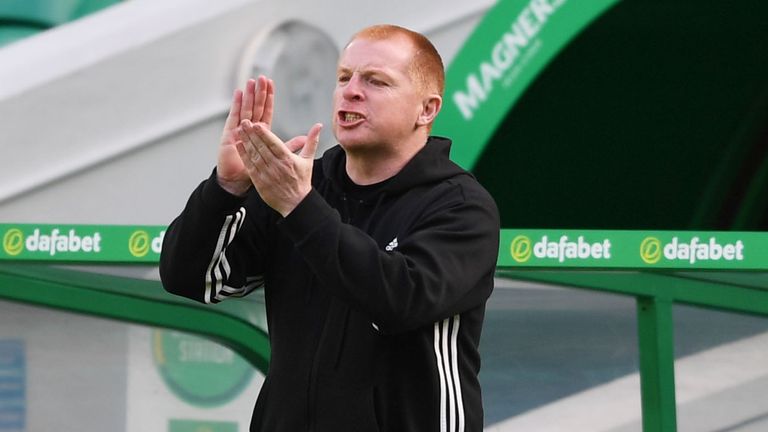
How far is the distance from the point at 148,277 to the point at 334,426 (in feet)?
3.96

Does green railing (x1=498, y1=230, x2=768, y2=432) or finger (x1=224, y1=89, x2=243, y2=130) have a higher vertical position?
green railing (x1=498, y1=230, x2=768, y2=432)

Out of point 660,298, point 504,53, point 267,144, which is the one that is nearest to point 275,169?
point 267,144

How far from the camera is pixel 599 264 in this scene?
9.02 ft

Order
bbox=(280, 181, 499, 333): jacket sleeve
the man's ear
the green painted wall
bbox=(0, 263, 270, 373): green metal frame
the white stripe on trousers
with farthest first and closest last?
the green painted wall
bbox=(0, 263, 270, 373): green metal frame
the man's ear
the white stripe on trousers
bbox=(280, 181, 499, 333): jacket sleeve

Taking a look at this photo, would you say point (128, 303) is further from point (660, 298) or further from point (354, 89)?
point (354, 89)

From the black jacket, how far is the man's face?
60 mm

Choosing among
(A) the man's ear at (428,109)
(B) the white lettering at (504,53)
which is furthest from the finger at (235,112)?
(B) the white lettering at (504,53)

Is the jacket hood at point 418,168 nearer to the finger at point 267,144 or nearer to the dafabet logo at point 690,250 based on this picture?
the finger at point 267,144

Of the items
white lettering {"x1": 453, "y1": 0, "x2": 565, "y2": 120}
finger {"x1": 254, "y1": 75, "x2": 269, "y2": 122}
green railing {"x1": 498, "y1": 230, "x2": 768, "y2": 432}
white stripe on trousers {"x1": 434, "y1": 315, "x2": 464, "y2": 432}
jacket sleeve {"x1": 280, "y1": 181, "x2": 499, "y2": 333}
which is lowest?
white stripe on trousers {"x1": 434, "y1": 315, "x2": 464, "y2": 432}

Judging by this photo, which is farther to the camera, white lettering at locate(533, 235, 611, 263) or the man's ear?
white lettering at locate(533, 235, 611, 263)

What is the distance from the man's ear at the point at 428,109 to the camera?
191cm

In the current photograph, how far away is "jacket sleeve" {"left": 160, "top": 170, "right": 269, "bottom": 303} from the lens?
72.7 inches

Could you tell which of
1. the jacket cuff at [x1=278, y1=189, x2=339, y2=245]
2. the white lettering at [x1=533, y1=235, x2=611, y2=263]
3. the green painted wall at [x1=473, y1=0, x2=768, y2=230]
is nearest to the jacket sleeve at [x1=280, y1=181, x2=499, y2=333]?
the jacket cuff at [x1=278, y1=189, x2=339, y2=245]

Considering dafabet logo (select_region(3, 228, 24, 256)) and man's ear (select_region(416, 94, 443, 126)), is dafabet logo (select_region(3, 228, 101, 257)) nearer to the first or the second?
dafabet logo (select_region(3, 228, 24, 256))
